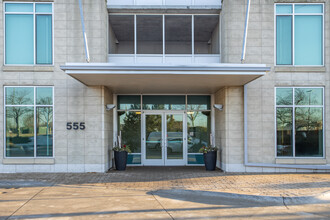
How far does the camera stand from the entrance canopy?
10789mm

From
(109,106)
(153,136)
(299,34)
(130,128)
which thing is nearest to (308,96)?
(299,34)

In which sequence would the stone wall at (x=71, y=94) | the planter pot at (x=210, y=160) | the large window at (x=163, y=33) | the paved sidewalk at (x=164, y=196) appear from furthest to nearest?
the large window at (x=163, y=33) → the planter pot at (x=210, y=160) → the stone wall at (x=71, y=94) → the paved sidewalk at (x=164, y=196)

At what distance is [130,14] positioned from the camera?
1390 centimetres

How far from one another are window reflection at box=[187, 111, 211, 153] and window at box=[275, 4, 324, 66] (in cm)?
406

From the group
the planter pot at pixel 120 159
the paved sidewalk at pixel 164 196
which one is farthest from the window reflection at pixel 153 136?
the paved sidewalk at pixel 164 196

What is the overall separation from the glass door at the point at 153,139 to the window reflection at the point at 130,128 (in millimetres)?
317

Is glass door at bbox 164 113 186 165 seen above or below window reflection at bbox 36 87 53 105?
below

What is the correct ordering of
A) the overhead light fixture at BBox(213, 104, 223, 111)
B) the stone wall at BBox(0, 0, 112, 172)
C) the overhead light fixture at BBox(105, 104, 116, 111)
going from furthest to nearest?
the overhead light fixture at BBox(213, 104, 223, 111)
the overhead light fixture at BBox(105, 104, 116, 111)
the stone wall at BBox(0, 0, 112, 172)

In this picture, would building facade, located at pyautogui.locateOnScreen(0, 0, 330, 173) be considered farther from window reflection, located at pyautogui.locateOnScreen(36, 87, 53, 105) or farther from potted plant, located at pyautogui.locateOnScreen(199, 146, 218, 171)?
potted plant, located at pyautogui.locateOnScreen(199, 146, 218, 171)

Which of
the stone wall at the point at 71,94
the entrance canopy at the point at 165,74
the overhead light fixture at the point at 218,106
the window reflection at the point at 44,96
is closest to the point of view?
the entrance canopy at the point at 165,74

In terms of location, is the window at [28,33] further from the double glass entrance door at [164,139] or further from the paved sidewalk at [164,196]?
the double glass entrance door at [164,139]

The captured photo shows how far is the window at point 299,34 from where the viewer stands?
13.6 m

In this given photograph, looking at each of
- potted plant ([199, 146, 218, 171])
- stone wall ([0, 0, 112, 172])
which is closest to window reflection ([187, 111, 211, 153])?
potted plant ([199, 146, 218, 171])

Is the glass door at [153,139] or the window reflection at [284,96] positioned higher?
the window reflection at [284,96]
